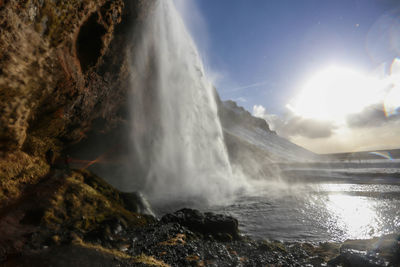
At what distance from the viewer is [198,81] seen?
20.8m

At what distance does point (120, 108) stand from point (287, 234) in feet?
41.4

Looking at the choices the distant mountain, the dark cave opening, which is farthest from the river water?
the distant mountain

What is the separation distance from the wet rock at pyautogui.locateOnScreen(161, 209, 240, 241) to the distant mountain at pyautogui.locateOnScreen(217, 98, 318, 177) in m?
20.8

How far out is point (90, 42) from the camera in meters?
6.67

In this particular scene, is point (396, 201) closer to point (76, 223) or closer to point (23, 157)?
point (76, 223)

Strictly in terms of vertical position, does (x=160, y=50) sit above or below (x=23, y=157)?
above

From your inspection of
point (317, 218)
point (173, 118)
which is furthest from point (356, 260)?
point (173, 118)

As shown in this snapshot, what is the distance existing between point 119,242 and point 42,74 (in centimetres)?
437

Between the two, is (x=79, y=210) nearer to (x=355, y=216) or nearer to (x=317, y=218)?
(x=317, y=218)

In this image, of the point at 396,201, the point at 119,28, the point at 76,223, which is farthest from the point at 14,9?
the point at 396,201

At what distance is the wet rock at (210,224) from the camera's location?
532 centimetres

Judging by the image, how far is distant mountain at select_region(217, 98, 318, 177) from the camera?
3334 centimetres

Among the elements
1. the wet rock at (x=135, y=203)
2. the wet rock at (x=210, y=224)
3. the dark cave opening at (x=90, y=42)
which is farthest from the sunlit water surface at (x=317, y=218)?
the dark cave opening at (x=90, y=42)

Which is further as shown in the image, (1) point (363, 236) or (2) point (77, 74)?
(2) point (77, 74)
